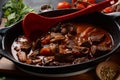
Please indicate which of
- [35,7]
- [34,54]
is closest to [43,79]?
[34,54]

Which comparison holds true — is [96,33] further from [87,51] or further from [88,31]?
[87,51]

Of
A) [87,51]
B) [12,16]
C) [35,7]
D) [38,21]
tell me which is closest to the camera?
[87,51]

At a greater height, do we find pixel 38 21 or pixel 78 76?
pixel 38 21

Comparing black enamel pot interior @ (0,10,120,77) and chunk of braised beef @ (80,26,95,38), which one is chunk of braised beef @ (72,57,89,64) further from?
chunk of braised beef @ (80,26,95,38)

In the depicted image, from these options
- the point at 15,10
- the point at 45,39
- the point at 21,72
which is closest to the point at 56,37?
the point at 45,39

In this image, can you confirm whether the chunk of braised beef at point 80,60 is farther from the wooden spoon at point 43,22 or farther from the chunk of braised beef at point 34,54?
the wooden spoon at point 43,22

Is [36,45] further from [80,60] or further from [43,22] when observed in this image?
→ [80,60]

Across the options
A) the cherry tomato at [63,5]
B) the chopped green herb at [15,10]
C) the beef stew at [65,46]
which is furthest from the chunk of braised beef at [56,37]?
the cherry tomato at [63,5]

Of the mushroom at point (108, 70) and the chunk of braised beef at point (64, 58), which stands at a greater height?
the chunk of braised beef at point (64, 58)
